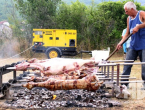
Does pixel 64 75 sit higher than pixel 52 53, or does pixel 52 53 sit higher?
pixel 52 53

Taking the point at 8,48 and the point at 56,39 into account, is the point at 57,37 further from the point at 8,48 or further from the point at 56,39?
the point at 8,48

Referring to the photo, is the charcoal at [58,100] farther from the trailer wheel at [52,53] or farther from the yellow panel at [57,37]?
the yellow panel at [57,37]

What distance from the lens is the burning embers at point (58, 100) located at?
11.4 ft

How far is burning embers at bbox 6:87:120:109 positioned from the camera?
3465 millimetres

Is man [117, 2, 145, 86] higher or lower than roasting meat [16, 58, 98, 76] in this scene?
higher

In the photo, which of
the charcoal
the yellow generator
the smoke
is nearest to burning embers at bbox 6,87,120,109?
the charcoal

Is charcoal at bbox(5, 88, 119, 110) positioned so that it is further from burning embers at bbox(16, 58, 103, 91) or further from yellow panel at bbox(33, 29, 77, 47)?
yellow panel at bbox(33, 29, 77, 47)

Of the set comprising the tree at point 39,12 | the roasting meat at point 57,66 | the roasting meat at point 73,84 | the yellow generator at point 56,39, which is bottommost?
the roasting meat at point 73,84

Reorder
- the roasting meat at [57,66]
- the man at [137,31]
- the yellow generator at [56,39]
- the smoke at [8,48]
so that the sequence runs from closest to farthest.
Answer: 1. the roasting meat at [57,66]
2. the man at [137,31]
3. the yellow generator at [56,39]
4. the smoke at [8,48]

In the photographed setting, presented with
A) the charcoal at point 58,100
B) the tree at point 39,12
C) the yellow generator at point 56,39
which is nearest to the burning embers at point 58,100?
the charcoal at point 58,100

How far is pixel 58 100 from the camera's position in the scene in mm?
3811

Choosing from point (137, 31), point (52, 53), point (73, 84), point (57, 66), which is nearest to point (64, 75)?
point (57, 66)

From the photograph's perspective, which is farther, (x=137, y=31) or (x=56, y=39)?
(x=56, y=39)

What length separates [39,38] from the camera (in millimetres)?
13070
